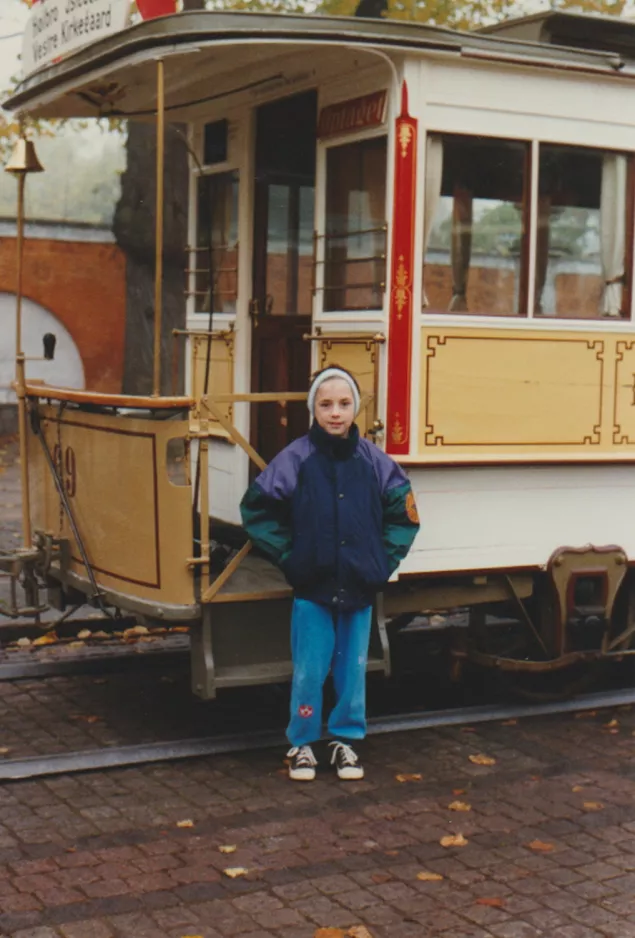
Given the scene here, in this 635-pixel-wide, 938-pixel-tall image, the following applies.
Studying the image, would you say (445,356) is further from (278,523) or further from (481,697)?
(481,697)

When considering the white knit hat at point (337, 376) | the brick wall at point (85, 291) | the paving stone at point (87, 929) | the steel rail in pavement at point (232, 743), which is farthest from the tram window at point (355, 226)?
the brick wall at point (85, 291)

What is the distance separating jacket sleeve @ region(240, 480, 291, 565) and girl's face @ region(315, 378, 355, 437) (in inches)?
14.6

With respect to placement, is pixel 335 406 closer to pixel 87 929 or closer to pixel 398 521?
pixel 398 521

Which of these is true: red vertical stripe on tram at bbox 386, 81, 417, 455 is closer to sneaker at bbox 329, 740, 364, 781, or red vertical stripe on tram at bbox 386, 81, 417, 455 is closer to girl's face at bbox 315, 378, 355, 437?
girl's face at bbox 315, 378, 355, 437

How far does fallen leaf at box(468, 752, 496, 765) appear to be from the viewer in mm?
6277

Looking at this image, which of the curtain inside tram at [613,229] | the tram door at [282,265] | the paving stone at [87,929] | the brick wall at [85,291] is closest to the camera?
the paving stone at [87,929]

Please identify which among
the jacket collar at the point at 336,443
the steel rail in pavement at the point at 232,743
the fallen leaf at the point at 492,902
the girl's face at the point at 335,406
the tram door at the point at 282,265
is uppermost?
the tram door at the point at 282,265

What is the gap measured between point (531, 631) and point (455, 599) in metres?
0.53

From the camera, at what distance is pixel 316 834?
5344 mm

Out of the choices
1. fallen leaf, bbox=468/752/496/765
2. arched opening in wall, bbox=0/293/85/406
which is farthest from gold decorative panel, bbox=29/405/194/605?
arched opening in wall, bbox=0/293/85/406

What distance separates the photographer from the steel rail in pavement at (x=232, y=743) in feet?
19.6

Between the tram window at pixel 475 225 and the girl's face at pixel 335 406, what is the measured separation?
78 centimetres

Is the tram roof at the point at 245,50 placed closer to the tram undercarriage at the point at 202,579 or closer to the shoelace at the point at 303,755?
the tram undercarriage at the point at 202,579

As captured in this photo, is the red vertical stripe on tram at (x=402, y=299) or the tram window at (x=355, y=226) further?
the tram window at (x=355, y=226)
